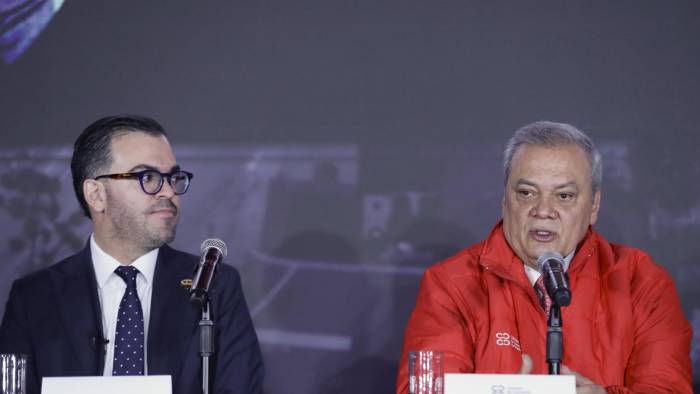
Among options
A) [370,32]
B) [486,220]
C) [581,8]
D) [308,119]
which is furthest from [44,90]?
[581,8]

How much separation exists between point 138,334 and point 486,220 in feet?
6.32

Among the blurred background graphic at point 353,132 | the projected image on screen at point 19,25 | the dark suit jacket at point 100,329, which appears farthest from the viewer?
the projected image on screen at point 19,25

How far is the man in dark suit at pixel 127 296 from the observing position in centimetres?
390

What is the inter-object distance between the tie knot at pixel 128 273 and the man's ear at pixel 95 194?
0.26 m

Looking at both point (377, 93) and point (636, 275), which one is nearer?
point (636, 275)

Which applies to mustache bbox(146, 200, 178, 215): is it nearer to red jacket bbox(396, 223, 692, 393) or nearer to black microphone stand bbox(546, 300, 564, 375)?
red jacket bbox(396, 223, 692, 393)

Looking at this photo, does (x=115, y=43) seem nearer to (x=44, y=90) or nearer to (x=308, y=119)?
(x=44, y=90)

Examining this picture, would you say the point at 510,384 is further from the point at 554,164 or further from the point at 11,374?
the point at 11,374

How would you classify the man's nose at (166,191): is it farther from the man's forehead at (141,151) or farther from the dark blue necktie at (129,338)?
the dark blue necktie at (129,338)

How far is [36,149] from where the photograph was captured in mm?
5195

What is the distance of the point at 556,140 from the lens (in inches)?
156

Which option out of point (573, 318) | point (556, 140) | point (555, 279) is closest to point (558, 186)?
point (556, 140)

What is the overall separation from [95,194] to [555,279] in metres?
2.04

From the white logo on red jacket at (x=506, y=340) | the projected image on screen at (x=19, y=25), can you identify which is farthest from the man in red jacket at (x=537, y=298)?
the projected image on screen at (x=19, y=25)
